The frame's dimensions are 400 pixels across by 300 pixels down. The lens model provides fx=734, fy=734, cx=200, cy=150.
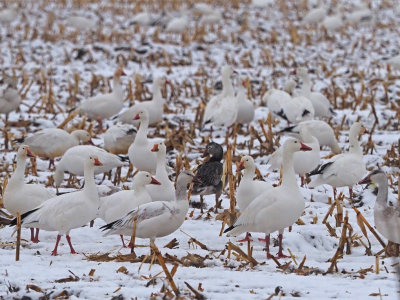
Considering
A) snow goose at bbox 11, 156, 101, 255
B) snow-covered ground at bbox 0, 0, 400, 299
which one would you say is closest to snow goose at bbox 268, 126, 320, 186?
snow-covered ground at bbox 0, 0, 400, 299

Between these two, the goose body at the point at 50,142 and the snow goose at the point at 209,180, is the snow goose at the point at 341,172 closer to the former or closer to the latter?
the snow goose at the point at 209,180

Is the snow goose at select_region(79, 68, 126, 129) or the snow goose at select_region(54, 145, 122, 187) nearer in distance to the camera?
the snow goose at select_region(54, 145, 122, 187)

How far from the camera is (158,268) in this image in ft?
16.0

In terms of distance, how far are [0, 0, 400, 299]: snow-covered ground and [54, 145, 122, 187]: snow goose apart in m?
0.40

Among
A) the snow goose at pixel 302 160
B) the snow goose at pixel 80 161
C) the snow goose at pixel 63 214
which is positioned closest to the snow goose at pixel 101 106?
the snow goose at pixel 80 161

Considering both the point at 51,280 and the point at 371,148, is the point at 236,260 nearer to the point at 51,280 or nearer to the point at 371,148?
the point at 51,280

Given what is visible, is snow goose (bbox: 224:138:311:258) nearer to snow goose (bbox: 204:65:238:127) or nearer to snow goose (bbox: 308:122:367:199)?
snow goose (bbox: 308:122:367:199)

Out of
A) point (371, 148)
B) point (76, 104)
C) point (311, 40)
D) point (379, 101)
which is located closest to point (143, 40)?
point (311, 40)

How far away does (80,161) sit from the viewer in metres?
7.71

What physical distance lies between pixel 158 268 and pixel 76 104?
813cm

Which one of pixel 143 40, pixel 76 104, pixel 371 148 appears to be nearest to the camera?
pixel 371 148

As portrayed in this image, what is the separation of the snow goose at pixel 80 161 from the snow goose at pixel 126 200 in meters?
1.47

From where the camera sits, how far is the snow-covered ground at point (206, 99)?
458 cm

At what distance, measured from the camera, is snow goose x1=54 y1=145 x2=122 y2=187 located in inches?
304
